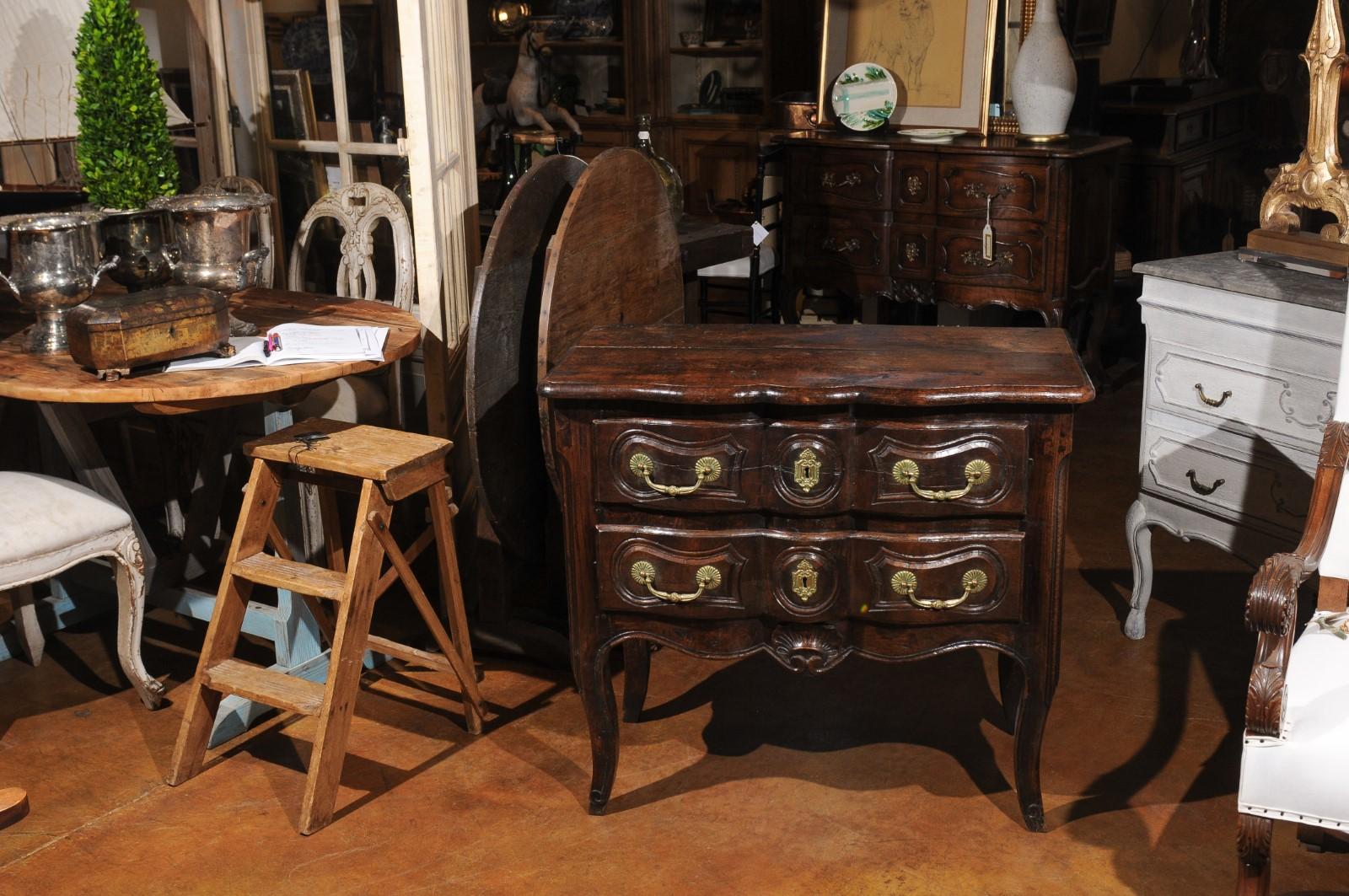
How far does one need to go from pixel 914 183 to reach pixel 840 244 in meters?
0.38

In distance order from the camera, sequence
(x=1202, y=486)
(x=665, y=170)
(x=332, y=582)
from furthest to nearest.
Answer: (x=665, y=170) → (x=1202, y=486) → (x=332, y=582)

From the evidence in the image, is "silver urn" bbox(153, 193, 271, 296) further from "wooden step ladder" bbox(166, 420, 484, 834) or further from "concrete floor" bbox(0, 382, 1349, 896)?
"concrete floor" bbox(0, 382, 1349, 896)

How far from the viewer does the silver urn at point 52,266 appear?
273 cm

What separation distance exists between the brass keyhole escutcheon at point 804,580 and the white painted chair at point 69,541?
4.81 ft

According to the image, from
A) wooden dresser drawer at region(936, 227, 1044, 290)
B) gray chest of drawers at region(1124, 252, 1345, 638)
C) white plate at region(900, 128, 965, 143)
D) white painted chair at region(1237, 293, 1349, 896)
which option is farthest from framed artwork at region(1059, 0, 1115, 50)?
white painted chair at region(1237, 293, 1349, 896)

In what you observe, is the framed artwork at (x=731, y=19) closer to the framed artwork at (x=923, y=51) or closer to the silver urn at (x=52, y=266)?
the framed artwork at (x=923, y=51)

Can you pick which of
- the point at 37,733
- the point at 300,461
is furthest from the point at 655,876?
the point at 37,733

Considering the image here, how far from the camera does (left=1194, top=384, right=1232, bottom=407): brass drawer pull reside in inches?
113

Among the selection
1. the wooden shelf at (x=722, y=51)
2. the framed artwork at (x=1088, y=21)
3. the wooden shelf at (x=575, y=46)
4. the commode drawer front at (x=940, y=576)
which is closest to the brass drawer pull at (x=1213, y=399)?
the commode drawer front at (x=940, y=576)

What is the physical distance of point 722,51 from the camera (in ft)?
21.9

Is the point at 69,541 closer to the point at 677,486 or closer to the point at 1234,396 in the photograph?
the point at 677,486

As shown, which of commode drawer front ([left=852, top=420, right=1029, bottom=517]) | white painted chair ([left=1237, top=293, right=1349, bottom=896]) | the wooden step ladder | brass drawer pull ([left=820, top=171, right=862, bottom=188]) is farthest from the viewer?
brass drawer pull ([left=820, top=171, right=862, bottom=188])

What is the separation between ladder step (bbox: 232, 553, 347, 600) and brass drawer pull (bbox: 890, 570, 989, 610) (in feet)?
3.39

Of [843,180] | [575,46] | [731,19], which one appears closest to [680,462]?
[843,180]
